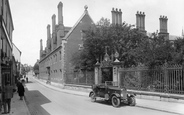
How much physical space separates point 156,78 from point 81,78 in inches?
450

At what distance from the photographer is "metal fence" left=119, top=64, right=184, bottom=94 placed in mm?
11500

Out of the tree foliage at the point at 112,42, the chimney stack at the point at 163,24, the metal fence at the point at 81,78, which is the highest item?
the chimney stack at the point at 163,24

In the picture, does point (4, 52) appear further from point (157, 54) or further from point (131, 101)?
point (157, 54)

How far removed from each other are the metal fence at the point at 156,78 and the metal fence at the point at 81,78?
5435 mm

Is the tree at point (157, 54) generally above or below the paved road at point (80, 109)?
above

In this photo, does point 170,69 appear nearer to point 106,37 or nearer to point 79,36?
point 106,37

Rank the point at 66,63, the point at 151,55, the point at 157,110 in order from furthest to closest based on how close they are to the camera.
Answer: the point at 66,63
the point at 151,55
the point at 157,110

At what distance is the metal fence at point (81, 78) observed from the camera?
20.8 meters

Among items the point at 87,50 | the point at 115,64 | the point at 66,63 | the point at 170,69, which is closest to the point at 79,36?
the point at 66,63

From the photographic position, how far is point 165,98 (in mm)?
11906

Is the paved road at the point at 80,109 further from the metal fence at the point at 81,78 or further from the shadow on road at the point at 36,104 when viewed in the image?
the metal fence at the point at 81,78

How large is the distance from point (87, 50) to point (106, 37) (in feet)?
Answer: 10.2

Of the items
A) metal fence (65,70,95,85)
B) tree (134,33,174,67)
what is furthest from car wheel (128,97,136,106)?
metal fence (65,70,95,85)

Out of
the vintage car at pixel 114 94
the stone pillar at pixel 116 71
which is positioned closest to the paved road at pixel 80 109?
the vintage car at pixel 114 94
